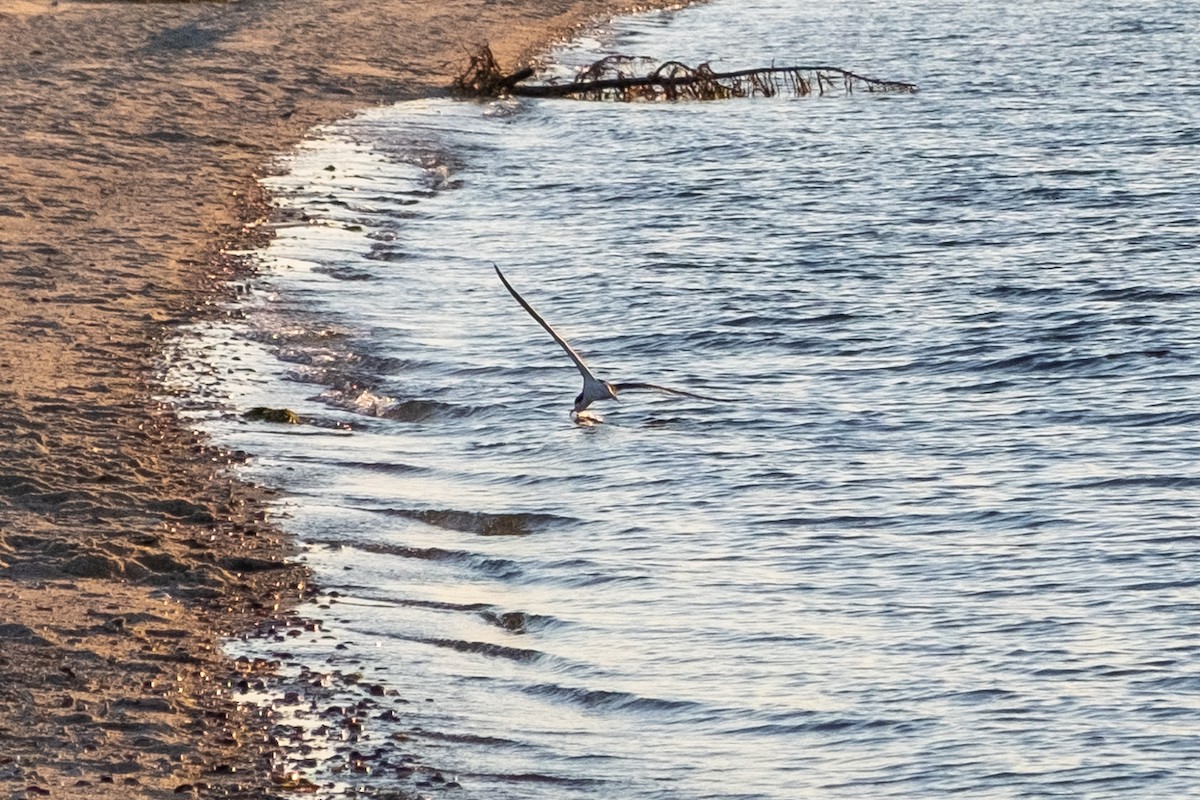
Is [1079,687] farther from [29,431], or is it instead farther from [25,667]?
[29,431]

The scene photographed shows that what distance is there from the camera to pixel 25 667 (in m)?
6.81

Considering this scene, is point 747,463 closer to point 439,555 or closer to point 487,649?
point 439,555

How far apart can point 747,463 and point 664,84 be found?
16.2 meters

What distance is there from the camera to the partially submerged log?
25.4 metres

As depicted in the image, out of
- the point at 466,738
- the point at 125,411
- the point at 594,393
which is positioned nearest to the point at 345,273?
the point at 594,393

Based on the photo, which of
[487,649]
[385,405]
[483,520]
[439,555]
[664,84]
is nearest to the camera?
[487,649]

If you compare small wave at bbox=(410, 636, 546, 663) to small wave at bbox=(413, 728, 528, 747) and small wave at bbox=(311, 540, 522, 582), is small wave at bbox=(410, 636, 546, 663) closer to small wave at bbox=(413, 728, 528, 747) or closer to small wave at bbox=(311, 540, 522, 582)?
small wave at bbox=(413, 728, 528, 747)

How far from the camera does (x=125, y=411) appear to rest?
10.3 meters

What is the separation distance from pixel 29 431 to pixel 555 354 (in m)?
4.42

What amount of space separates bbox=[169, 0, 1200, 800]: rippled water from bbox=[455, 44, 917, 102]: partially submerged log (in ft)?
13.6

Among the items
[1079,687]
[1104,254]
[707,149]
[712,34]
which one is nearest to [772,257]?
[1104,254]

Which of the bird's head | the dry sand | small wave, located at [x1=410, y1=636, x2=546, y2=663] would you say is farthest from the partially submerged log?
small wave, located at [x1=410, y1=636, x2=546, y2=663]

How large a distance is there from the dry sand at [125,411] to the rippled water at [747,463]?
1.28ft

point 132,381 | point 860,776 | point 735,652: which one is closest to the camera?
point 860,776
